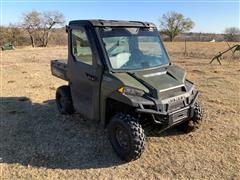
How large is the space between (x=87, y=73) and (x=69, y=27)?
3.41ft

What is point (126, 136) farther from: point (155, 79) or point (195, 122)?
point (195, 122)

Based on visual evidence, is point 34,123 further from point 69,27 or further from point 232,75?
point 232,75

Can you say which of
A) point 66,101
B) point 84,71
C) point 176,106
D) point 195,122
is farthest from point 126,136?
point 66,101

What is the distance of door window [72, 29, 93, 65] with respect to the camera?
426 centimetres

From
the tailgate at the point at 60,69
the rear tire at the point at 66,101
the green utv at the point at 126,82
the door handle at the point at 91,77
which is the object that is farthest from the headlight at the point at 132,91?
the rear tire at the point at 66,101

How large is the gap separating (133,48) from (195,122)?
162 centimetres

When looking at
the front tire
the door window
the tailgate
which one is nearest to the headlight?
the front tire

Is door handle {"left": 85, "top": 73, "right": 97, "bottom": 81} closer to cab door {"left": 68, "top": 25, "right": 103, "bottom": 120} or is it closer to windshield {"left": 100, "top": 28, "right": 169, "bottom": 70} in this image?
cab door {"left": 68, "top": 25, "right": 103, "bottom": 120}

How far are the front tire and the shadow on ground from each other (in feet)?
0.60

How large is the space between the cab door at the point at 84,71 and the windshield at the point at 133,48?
0.77 ft

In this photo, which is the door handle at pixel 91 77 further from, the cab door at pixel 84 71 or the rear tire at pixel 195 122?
the rear tire at pixel 195 122

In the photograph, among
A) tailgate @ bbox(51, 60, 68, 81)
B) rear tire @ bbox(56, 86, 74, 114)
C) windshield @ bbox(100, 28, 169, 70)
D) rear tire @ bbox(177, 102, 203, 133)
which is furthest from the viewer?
rear tire @ bbox(56, 86, 74, 114)

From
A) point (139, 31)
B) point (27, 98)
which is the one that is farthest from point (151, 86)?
point (27, 98)

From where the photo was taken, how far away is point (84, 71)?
4355mm
